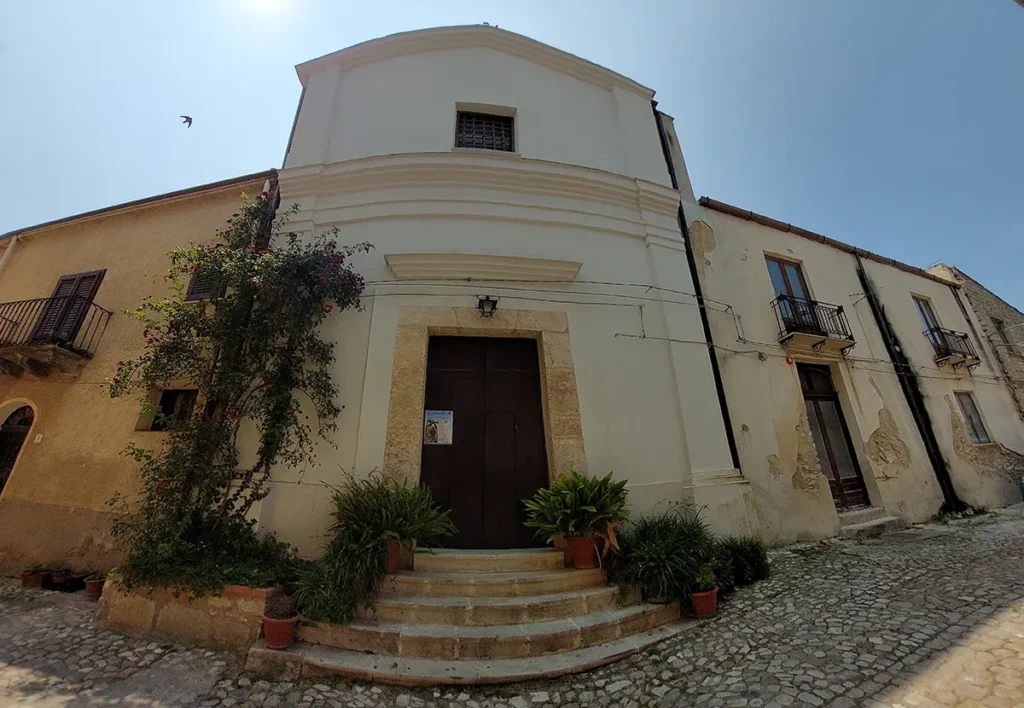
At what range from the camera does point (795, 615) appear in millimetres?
3467

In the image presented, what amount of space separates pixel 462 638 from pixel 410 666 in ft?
1.38

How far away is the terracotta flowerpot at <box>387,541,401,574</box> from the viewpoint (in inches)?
146

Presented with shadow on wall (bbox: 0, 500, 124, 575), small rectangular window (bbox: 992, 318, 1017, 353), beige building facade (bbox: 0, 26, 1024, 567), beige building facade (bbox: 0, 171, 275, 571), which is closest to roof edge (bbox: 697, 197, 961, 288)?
beige building facade (bbox: 0, 26, 1024, 567)

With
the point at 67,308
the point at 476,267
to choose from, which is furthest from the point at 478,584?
the point at 67,308

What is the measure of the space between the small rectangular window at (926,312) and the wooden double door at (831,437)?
5546 mm

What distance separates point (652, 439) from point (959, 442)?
8.74 meters

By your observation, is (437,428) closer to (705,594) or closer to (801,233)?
(705,594)

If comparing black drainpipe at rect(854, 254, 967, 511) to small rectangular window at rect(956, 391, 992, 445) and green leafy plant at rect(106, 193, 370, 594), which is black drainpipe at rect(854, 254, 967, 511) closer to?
small rectangular window at rect(956, 391, 992, 445)

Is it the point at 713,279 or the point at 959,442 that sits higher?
the point at 713,279

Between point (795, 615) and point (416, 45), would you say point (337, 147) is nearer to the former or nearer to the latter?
point (416, 45)

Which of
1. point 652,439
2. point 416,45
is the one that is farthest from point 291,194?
point 652,439

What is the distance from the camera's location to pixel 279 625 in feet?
10.1

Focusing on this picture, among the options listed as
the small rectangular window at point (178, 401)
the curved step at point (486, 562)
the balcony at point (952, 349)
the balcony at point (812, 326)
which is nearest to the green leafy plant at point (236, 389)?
the small rectangular window at point (178, 401)

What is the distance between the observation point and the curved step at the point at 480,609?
3.36 meters
